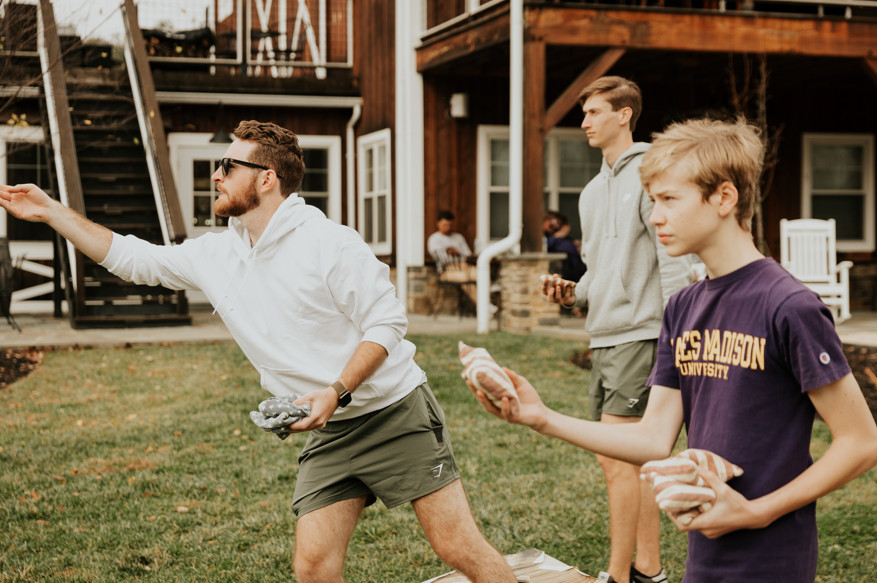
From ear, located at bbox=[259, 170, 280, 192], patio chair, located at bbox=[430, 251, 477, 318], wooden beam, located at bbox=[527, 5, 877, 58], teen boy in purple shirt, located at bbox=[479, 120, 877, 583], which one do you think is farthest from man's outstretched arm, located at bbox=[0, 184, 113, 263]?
patio chair, located at bbox=[430, 251, 477, 318]

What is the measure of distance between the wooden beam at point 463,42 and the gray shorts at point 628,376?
27.3 ft

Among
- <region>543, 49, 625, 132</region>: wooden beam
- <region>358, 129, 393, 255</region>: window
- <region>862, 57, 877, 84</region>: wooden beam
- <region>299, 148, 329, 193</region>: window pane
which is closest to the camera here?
<region>543, 49, 625, 132</region>: wooden beam

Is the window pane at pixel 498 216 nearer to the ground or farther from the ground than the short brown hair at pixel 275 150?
nearer to the ground

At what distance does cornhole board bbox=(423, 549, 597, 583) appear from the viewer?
164 inches

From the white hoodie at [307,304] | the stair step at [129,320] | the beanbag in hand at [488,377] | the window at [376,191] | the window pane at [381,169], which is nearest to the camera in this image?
the beanbag in hand at [488,377]

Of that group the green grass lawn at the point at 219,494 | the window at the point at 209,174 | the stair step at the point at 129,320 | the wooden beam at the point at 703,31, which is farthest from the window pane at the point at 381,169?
the green grass lawn at the point at 219,494

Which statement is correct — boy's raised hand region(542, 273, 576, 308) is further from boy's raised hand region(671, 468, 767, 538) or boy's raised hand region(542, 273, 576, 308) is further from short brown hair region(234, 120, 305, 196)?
boy's raised hand region(671, 468, 767, 538)

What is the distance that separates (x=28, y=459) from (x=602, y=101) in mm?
4575

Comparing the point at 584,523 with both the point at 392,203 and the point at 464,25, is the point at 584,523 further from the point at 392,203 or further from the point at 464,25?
the point at 392,203

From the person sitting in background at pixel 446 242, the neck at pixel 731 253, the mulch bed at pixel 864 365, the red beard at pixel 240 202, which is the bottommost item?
the mulch bed at pixel 864 365

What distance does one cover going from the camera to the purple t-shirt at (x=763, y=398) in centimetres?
191

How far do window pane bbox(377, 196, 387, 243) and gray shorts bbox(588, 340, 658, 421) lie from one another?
11.9 meters

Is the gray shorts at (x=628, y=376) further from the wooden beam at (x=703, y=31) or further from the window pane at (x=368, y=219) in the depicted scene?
the window pane at (x=368, y=219)

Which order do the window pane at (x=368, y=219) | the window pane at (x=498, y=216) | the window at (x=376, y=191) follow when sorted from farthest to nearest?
1. the window pane at (x=368, y=219)
2. the window at (x=376, y=191)
3. the window pane at (x=498, y=216)
